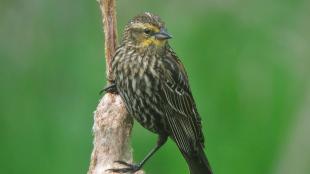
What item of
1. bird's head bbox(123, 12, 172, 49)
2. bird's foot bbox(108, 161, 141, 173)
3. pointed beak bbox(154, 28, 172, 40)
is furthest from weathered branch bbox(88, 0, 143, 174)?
pointed beak bbox(154, 28, 172, 40)

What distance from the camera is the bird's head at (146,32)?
60.5ft

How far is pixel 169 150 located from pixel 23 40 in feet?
3.76

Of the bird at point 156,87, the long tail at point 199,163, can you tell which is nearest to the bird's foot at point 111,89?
the bird at point 156,87

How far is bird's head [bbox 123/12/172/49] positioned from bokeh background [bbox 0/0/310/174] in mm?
510

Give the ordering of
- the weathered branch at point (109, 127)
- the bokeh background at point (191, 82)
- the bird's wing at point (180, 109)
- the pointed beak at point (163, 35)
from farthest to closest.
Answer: the bokeh background at point (191, 82) < the bird's wing at point (180, 109) < the pointed beak at point (163, 35) < the weathered branch at point (109, 127)

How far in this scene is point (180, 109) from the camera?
1881cm

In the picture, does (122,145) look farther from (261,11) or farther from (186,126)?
(261,11)

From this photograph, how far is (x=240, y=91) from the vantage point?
19.3m

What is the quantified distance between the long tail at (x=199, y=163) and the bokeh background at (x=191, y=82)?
28 centimetres

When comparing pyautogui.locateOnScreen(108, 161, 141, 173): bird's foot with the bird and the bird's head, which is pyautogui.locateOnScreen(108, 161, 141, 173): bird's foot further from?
the bird's head

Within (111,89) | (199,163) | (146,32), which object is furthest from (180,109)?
(146,32)

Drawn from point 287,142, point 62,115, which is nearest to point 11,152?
point 62,115

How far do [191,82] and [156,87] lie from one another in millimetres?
555

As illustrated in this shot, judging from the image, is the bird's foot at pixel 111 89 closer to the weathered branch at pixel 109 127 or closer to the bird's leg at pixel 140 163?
the weathered branch at pixel 109 127
